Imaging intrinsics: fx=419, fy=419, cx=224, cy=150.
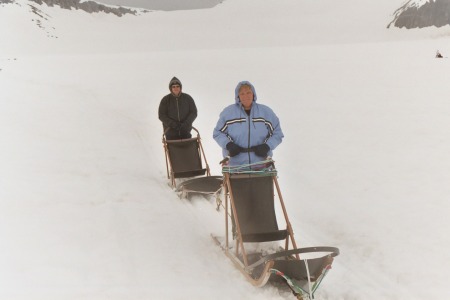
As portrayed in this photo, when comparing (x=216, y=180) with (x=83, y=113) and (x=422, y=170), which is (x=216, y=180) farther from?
(x=83, y=113)

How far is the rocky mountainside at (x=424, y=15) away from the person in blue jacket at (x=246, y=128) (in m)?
48.0

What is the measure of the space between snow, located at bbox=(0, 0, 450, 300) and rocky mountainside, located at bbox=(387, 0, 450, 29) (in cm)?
3362

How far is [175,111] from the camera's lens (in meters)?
7.36

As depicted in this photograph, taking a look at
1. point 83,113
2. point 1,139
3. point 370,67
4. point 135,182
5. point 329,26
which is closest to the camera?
point 135,182

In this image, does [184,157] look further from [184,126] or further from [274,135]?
[274,135]

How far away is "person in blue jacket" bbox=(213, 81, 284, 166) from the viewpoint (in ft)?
14.9

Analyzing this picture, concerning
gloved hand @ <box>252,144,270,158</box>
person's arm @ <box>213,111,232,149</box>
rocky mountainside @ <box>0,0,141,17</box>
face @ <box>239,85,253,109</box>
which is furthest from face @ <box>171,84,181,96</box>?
rocky mountainside @ <box>0,0,141,17</box>

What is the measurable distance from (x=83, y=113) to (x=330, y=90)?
836cm

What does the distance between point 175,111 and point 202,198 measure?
1.69 meters

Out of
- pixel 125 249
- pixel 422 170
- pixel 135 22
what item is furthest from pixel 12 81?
pixel 135 22

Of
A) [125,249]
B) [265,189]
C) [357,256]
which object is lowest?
[357,256]

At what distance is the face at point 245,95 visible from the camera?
4484 millimetres

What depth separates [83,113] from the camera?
12.1m

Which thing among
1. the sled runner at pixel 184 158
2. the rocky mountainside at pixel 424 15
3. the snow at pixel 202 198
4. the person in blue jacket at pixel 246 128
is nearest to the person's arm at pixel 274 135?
the person in blue jacket at pixel 246 128
